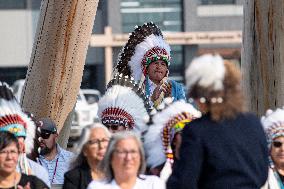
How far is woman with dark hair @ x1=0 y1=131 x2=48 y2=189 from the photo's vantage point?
683 cm

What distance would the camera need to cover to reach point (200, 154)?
6207mm

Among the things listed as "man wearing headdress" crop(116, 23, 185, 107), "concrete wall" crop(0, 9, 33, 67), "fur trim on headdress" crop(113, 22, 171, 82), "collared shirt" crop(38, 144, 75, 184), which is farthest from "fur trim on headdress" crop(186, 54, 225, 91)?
"concrete wall" crop(0, 9, 33, 67)

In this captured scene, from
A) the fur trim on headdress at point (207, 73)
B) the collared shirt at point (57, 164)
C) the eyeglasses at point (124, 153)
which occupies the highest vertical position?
the fur trim on headdress at point (207, 73)

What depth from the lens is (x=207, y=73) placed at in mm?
6484

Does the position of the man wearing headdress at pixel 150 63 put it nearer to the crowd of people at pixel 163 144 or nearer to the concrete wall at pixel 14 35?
the crowd of people at pixel 163 144

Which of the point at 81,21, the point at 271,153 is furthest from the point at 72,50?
the point at 271,153

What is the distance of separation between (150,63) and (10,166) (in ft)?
12.3

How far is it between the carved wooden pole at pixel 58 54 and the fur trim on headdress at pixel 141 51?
0.84 meters

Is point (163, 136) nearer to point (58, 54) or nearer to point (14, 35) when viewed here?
point (58, 54)

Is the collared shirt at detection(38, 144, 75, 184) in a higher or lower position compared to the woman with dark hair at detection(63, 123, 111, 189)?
lower

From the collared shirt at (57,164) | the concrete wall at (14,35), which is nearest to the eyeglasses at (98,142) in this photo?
the collared shirt at (57,164)

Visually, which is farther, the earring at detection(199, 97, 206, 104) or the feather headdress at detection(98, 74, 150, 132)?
the feather headdress at detection(98, 74, 150, 132)

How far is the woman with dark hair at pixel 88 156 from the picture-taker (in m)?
7.16

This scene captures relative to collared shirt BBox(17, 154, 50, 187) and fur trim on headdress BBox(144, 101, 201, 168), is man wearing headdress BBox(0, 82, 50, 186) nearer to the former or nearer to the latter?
collared shirt BBox(17, 154, 50, 187)
